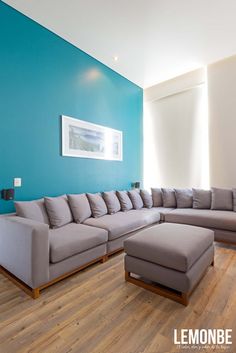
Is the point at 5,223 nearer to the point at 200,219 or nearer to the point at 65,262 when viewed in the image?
the point at 65,262

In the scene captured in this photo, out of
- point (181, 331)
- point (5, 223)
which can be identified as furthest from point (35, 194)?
point (181, 331)

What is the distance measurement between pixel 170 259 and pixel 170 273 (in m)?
0.13

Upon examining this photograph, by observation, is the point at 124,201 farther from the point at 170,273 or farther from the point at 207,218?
the point at 170,273

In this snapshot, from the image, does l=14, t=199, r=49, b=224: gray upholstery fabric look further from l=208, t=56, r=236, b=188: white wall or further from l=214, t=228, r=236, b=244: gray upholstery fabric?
l=208, t=56, r=236, b=188: white wall

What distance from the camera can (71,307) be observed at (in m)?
1.59

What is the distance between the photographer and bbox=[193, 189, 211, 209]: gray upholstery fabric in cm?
358

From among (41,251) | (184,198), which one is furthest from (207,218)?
(41,251)

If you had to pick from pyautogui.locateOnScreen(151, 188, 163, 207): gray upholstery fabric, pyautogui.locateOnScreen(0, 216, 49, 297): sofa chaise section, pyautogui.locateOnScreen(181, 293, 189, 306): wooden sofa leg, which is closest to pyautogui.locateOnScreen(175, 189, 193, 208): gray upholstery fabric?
pyautogui.locateOnScreen(151, 188, 163, 207): gray upholstery fabric

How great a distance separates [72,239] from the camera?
6.66 ft

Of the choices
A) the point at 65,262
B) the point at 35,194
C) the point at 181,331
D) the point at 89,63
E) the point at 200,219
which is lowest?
the point at 181,331

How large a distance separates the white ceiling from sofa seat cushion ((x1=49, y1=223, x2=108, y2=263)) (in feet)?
9.28

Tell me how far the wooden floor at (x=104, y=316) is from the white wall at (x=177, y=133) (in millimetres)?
2615

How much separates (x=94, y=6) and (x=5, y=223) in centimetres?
286

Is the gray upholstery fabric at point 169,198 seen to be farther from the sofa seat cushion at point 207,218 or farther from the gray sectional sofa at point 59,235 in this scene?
the gray sectional sofa at point 59,235
